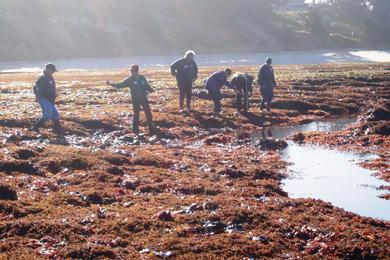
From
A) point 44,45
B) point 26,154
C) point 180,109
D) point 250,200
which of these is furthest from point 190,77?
point 44,45

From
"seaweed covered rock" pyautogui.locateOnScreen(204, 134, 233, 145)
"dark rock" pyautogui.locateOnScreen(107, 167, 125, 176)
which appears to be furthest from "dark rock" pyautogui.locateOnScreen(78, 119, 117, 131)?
"dark rock" pyautogui.locateOnScreen(107, 167, 125, 176)

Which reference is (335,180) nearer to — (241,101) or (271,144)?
(271,144)

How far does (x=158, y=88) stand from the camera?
4444cm

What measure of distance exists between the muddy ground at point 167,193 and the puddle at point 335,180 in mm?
536

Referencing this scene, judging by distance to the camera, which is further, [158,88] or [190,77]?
[158,88]

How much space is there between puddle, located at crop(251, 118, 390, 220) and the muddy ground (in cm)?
54

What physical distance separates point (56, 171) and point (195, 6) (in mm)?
129503

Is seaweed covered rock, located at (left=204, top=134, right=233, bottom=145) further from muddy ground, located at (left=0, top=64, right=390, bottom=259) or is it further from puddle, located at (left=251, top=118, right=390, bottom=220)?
puddle, located at (left=251, top=118, right=390, bottom=220)

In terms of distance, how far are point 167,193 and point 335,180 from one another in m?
5.76

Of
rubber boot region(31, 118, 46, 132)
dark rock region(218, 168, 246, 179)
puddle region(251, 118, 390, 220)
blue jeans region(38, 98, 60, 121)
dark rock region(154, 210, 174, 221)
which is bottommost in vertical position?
puddle region(251, 118, 390, 220)

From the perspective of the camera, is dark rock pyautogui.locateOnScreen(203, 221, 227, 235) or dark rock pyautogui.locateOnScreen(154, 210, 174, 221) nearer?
dark rock pyautogui.locateOnScreen(203, 221, 227, 235)

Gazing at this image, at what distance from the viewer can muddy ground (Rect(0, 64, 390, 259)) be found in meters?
10.9

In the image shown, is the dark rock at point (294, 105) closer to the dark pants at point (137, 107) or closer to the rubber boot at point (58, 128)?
the dark pants at point (137, 107)

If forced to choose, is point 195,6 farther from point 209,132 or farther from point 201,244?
point 201,244
